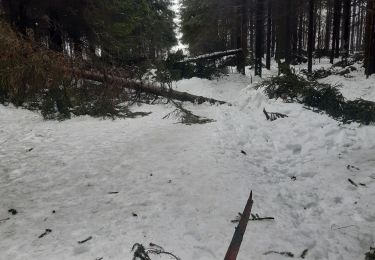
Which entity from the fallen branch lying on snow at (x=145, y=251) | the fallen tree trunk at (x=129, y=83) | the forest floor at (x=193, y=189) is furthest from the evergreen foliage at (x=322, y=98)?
the fallen branch lying on snow at (x=145, y=251)

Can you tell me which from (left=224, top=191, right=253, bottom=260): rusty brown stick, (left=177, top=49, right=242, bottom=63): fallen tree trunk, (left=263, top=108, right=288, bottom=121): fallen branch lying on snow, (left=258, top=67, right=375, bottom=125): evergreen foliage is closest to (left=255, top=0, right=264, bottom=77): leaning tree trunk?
(left=177, top=49, right=242, bottom=63): fallen tree trunk

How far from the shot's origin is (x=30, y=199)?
5547mm

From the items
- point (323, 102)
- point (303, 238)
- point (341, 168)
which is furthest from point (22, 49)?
point (323, 102)

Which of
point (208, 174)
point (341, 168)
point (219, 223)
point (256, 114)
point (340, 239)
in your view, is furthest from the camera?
point (256, 114)

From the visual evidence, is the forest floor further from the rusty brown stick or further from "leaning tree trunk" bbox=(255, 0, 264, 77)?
"leaning tree trunk" bbox=(255, 0, 264, 77)

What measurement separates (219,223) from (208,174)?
169 centimetres

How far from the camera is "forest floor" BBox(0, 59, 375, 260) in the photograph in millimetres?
4145

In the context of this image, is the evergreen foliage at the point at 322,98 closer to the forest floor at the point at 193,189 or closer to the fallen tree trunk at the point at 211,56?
the forest floor at the point at 193,189

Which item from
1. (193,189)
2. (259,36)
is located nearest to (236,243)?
(193,189)

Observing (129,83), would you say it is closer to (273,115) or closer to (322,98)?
(273,115)

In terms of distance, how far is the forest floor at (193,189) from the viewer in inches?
163

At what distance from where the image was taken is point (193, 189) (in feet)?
18.7

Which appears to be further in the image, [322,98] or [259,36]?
[259,36]

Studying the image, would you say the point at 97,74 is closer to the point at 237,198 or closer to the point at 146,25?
the point at 237,198
